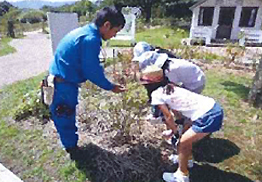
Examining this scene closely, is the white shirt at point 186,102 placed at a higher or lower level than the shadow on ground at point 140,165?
higher

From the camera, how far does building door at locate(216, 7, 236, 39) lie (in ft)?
54.2

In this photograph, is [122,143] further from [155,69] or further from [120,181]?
[155,69]

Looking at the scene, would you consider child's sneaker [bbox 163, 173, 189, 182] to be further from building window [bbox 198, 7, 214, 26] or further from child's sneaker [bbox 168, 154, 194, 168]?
building window [bbox 198, 7, 214, 26]

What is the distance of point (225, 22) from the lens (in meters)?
17.1

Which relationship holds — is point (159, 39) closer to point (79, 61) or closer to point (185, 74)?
point (185, 74)

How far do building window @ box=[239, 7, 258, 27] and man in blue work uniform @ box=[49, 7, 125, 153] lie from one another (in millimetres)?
15856

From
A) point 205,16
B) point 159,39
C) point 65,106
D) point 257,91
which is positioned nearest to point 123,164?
point 65,106

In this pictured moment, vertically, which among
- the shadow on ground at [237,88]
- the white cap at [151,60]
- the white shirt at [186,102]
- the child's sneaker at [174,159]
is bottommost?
the child's sneaker at [174,159]

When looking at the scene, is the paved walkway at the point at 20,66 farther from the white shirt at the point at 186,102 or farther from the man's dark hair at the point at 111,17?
the white shirt at the point at 186,102

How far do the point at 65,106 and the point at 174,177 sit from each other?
1.25 m

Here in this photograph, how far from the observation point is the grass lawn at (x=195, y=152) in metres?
2.53

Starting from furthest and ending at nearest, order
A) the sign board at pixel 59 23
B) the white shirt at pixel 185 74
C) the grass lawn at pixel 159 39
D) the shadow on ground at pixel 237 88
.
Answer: the grass lawn at pixel 159 39, the sign board at pixel 59 23, the shadow on ground at pixel 237 88, the white shirt at pixel 185 74

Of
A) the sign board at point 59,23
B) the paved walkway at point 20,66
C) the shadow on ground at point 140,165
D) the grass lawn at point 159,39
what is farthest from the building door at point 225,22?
the shadow on ground at point 140,165

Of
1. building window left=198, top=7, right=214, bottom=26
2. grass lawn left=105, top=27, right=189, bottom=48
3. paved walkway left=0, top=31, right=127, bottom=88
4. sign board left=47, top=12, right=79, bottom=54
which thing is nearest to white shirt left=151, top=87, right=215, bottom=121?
sign board left=47, top=12, right=79, bottom=54
